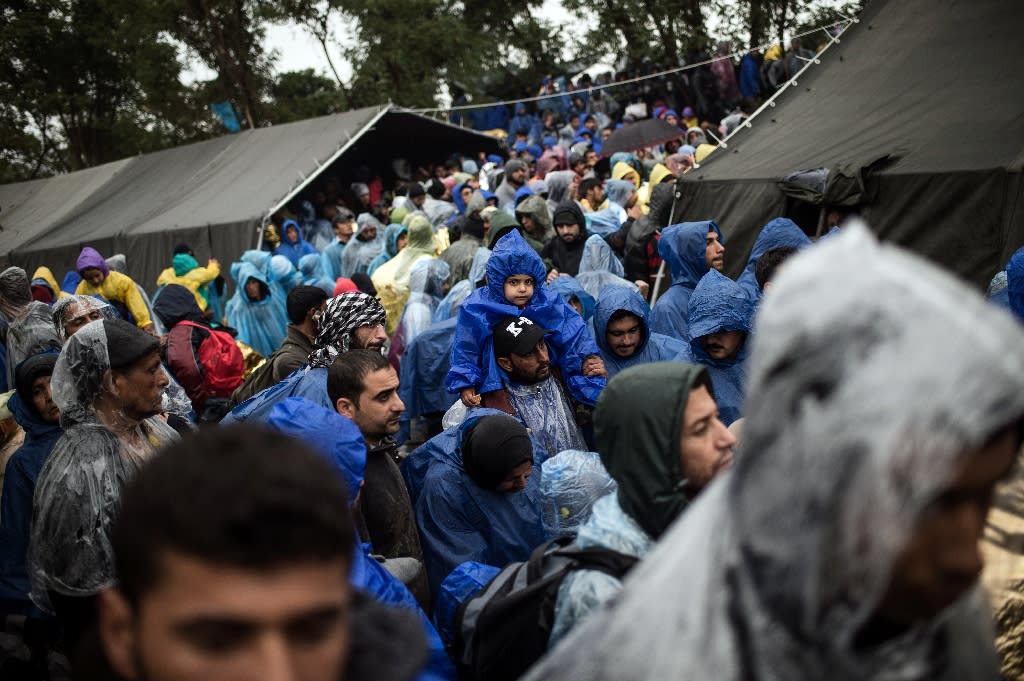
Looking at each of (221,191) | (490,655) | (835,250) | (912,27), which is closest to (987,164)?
(912,27)

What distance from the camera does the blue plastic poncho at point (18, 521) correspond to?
3934mm

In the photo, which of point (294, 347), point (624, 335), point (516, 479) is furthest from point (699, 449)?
point (294, 347)

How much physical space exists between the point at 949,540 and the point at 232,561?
905mm

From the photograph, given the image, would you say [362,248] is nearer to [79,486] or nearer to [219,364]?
[219,364]

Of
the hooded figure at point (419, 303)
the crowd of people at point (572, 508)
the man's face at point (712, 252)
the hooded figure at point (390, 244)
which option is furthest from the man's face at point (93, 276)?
the man's face at point (712, 252)

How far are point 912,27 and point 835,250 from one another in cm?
969

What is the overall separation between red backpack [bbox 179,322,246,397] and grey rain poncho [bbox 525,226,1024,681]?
617cm

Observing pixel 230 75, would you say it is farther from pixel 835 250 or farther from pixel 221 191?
pixel 835 250

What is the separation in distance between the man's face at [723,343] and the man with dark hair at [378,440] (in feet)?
6.07

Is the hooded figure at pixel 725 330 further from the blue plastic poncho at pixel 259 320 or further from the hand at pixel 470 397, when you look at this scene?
the blue plastic poncho at pixel 259 320

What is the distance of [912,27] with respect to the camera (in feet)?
30.4

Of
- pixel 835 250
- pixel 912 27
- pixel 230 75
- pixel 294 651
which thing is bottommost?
pixel 294 651

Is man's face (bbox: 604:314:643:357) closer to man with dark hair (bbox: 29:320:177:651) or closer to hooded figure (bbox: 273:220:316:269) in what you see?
man with dark hair (bbox: 29:320:177:651)

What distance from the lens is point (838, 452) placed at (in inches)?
38.5
